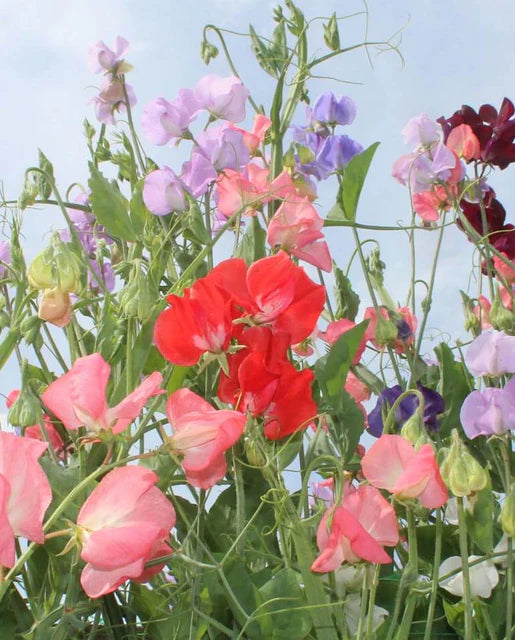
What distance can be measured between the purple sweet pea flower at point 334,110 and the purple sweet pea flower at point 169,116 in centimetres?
27

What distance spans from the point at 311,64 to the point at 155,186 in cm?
24

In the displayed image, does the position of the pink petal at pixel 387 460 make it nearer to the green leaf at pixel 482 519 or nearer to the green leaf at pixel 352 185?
the green leaf at pixel 482 519

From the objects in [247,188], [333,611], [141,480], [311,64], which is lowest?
[333,611]

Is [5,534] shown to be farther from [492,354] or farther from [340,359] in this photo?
[492,354]

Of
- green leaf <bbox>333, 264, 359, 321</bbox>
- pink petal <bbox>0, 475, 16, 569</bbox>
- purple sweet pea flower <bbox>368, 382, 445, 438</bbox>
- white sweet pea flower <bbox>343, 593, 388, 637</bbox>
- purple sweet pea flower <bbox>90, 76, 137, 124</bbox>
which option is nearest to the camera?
pink petal <bbox>0, 475, 16, 569</bbox>

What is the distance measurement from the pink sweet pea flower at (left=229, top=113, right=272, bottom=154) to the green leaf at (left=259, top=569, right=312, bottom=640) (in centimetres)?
51

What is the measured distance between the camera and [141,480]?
55 cm

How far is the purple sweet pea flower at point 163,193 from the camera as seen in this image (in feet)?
2.82

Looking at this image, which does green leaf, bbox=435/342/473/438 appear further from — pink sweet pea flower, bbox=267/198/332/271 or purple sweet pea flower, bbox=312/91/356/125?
purple sweet pea flower, bbox=312/91/356/125

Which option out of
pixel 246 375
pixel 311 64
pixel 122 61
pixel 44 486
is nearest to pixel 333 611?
pixel 246 375

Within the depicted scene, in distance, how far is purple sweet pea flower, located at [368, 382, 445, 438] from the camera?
0.89 m

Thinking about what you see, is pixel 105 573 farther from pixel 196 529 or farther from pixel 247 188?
pixel 247 188

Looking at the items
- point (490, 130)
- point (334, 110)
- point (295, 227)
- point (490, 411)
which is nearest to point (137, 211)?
point (295, 227)

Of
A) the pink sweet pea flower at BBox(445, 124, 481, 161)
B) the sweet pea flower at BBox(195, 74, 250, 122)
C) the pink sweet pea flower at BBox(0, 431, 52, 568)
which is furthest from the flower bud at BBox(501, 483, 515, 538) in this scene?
the pink sweet pea flower at BBox(445, 124, 481, 161)
